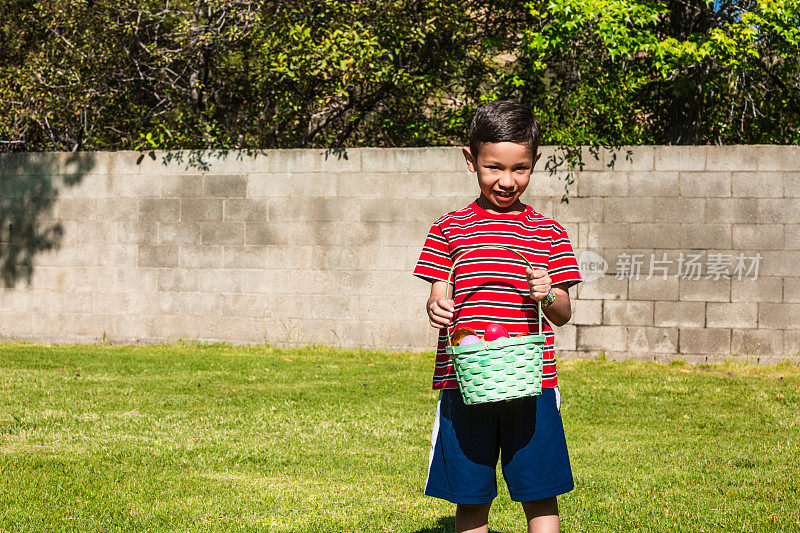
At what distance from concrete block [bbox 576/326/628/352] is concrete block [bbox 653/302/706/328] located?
1.18ft

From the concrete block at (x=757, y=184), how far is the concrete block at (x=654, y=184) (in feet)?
1.80

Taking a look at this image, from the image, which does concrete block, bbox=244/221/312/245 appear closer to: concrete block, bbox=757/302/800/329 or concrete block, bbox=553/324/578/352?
concrete block, bbox=553/324/578/352

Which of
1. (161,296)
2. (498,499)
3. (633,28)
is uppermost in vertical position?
(633,28)

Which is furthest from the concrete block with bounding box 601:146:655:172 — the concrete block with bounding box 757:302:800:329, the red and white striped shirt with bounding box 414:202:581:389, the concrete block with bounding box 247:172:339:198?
the red and white striped shirt with bounding box 414:202:581:389

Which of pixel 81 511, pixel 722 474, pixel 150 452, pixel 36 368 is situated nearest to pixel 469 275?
pixel 81 511

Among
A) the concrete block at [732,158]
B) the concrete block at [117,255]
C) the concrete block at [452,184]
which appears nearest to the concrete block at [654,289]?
the concrete block at [732,158]

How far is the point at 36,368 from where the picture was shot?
8062mm

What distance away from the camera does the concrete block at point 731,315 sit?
849cm

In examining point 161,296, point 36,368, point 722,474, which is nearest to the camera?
point 722,474

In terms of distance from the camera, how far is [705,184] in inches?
337

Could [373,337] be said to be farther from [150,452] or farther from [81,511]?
[81,511]

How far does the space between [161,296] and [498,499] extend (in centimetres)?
630

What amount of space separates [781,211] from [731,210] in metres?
0.46

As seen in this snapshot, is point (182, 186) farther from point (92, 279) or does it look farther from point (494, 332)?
point (494, 332)
